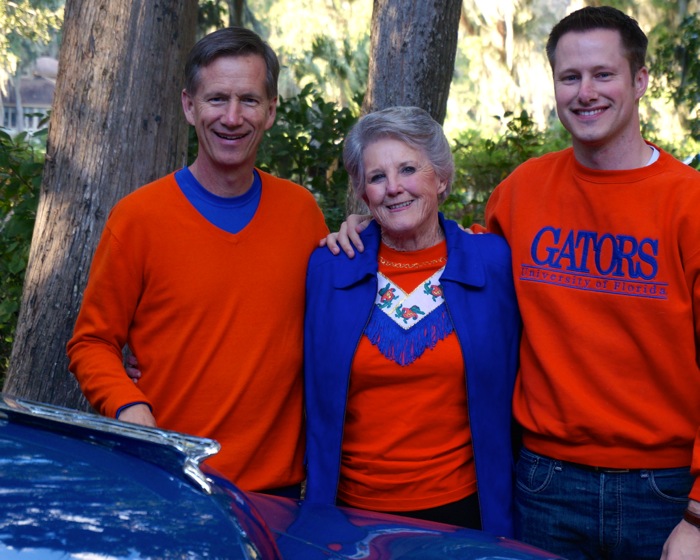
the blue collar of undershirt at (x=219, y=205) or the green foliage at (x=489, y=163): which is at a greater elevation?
the green foliage at (x=489, y=163)

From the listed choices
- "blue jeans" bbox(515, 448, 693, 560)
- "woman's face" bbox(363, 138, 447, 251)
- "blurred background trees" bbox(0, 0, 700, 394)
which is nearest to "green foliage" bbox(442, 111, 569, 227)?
"blurred background trees" bbox(0, 0, 700, 394)

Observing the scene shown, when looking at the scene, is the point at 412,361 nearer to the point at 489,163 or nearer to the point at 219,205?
the point at 219,205

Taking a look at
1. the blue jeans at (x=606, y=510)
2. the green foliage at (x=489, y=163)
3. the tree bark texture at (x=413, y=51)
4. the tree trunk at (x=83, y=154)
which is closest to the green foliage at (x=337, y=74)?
the green foliage at (x=489, y=163)

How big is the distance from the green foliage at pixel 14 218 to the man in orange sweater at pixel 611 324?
3.62 meters

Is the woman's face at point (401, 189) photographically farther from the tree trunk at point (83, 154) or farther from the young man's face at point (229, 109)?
the tree trunk at point (83, 154)

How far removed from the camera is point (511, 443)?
125 inches

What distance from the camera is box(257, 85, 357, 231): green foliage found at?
6.73 metres

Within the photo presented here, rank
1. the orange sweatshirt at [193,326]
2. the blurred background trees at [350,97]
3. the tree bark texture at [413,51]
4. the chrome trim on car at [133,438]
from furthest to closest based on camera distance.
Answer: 1. the blurred background trees at [350,97]
2. the tree bark texture at [413,51]
3. the orange sweatshirt at [193,326]
4. the chrome trim on car at [133,438]

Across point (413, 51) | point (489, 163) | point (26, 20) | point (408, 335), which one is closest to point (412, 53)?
point (413, 51)

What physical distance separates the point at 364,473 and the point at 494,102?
72.4 ft

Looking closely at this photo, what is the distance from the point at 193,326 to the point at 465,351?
88 centimetres

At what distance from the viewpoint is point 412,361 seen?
305cm

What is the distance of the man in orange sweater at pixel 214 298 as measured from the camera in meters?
3.05

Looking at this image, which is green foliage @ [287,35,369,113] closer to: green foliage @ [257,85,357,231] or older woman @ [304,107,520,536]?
green foliage @ [257,85,357,231]
